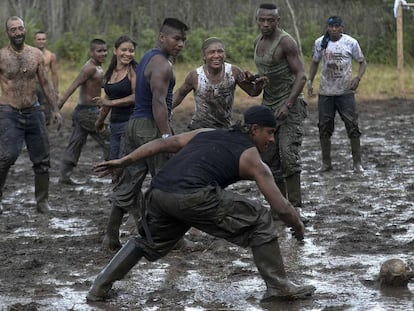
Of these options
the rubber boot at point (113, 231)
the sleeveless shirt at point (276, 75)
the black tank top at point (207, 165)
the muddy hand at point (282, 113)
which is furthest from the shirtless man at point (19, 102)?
the black tank top at point (207, 165)

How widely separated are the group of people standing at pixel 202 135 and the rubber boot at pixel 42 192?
4 cm

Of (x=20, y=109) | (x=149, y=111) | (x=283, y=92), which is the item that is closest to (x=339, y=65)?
(x=283, y=92)

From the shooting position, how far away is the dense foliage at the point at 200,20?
25.9m

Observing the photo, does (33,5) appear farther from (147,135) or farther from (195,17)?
(147,135)

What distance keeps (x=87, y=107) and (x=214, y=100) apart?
3467mm

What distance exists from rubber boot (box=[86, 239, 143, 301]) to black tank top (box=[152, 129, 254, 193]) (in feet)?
1.60

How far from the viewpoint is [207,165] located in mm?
6676

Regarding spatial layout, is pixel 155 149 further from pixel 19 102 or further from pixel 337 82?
pixel 337 82

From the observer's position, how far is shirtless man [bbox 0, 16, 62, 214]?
1015 centimetres

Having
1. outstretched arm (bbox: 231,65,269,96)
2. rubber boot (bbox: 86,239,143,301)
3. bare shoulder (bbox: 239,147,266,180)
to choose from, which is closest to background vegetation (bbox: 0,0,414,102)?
outstretched arm (bbox: 231,65,269,96)

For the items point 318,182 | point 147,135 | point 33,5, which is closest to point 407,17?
point 33,5

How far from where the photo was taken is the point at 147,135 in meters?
8.34

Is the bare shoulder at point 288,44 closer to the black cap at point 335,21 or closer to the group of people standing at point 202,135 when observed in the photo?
the group of people standing at point 202,135

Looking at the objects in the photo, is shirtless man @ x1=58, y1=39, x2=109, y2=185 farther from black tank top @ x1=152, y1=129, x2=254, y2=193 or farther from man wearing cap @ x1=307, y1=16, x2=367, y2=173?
black tank top @ x1=152, y1=129, x2=254, y2=193
